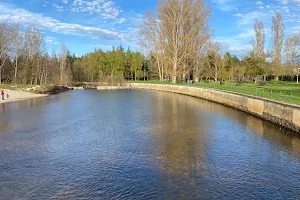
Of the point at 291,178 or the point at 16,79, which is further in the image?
the point at 16,79

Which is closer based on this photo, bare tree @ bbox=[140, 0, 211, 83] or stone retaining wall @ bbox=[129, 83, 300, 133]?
stone retaining wall @ bbox=[129, 83, 300, 133]

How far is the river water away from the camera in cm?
783

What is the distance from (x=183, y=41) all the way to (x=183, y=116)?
105 ft

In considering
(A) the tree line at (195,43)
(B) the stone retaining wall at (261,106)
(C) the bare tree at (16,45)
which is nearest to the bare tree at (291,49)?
(A) the tree line at (195,43)

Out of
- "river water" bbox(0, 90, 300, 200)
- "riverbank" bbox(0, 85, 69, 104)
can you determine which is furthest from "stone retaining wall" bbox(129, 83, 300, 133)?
"riverbank" bbox(0, 85, 69, 104)

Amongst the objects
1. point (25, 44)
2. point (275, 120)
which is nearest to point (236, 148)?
→ point (275, 120)

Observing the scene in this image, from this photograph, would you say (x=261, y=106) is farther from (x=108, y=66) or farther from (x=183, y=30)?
(x=108, y=66)

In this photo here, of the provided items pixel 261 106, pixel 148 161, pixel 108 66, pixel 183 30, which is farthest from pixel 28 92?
pixel 108 66

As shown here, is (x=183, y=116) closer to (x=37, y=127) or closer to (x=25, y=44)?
(x=37, y=127)

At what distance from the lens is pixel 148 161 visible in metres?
10.3

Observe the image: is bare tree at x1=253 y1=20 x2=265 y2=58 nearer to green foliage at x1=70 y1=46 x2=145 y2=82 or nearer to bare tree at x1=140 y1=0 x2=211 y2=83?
bare tree at x1=140 y1=0 x2=211 y2=83

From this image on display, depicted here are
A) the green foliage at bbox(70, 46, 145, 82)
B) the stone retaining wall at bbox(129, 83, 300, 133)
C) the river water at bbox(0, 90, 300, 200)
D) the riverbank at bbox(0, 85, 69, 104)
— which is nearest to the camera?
the river water at bbox(0, 90, 300, 200)

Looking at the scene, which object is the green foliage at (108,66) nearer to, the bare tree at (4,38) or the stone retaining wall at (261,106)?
the bare tree at (4,38)

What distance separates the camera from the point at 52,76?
205 feet
